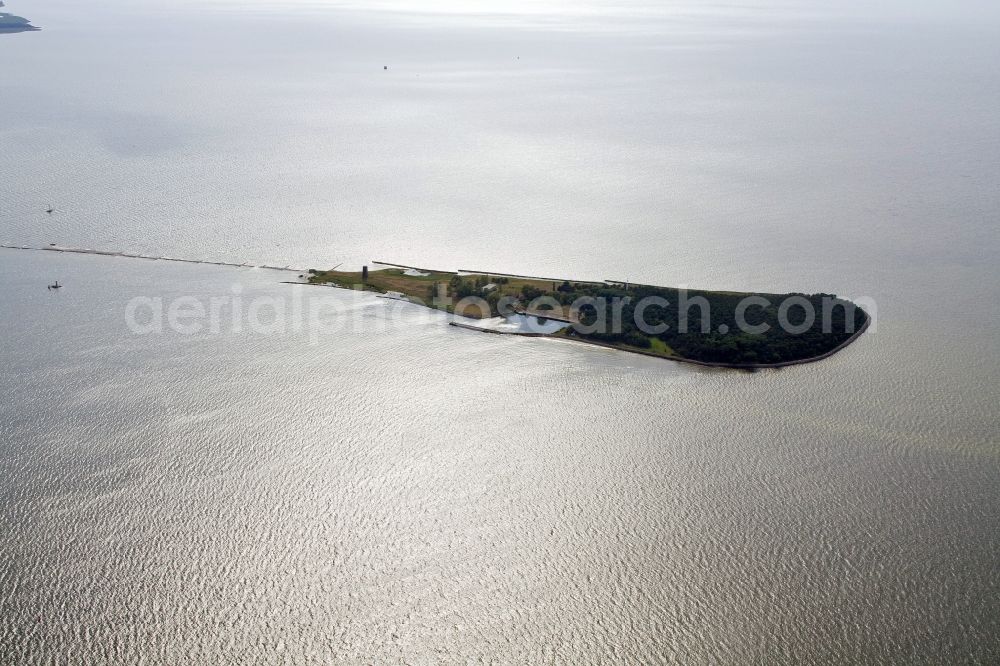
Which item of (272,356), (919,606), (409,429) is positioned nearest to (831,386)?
(919,606)

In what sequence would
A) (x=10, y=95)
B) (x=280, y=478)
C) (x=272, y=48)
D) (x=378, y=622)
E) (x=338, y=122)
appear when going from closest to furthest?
(x=378, y=622) → (x=280, y=478) → (x=338, y=122) → (x=10, y=95) → (x=272, y=48)

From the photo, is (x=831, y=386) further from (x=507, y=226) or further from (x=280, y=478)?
(x=507, y=226)

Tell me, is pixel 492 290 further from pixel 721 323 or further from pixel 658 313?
pixel 721 323

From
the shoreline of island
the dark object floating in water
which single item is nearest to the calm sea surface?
the shoreline of island

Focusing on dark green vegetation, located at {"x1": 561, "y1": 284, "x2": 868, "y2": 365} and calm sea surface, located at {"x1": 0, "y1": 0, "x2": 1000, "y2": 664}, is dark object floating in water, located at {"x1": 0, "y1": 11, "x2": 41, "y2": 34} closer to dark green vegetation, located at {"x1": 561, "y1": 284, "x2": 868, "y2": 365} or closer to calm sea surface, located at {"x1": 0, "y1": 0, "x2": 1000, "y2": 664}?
calm sea surface, located at {"x1": 0, "y1": 0, "x2": 1000, "y2": 664}

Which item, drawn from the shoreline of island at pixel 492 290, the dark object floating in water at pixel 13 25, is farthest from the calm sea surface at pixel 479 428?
the dark object floating in water at pixel 13 25

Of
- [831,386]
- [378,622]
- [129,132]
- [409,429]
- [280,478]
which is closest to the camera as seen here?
[378,622]

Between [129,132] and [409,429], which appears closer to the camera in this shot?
[409,429]

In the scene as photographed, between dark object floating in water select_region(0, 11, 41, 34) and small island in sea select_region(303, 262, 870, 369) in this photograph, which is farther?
dark object floating in water select_region(0, 11, 41, 34)

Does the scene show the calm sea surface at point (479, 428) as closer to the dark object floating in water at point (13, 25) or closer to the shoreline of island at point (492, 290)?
the shoreline of island at point (492, 290)
